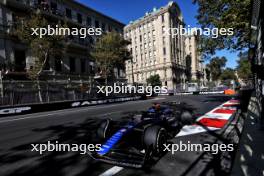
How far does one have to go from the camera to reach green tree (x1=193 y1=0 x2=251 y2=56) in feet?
27.9

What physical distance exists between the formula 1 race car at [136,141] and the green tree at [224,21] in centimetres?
683

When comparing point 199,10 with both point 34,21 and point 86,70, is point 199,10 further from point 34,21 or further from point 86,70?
point 86,70

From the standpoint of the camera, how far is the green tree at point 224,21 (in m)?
8.51

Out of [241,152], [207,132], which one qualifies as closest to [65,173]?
[241,152]

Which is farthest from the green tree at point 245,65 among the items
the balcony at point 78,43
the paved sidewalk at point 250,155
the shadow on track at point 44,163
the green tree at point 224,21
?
the shadow on track at point 44,163

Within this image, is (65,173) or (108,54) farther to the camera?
(108,54)

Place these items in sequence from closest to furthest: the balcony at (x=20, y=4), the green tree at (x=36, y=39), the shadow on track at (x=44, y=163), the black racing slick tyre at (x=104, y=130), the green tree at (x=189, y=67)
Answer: the shadow on track at (x=44, y=163) < the black racing slick tyre at (x=104, y=130) < the green tree at (x=36, y=39) < the balcony at (x=20, y=4) < the green tree at (x=189, y=67)

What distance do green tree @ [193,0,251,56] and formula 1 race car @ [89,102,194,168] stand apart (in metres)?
6.83

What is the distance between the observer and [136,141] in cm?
417

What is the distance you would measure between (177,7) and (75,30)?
4320 cm

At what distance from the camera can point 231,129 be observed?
18.1ft

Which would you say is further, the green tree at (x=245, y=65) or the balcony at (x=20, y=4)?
the green tree at (x=245, y=65)

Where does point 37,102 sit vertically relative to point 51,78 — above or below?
below

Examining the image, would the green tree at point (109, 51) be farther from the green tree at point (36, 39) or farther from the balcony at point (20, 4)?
the balcony at point (20, 4)
